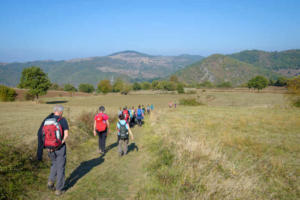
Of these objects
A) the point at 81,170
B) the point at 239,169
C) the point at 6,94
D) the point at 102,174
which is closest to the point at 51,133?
the point at 102,174

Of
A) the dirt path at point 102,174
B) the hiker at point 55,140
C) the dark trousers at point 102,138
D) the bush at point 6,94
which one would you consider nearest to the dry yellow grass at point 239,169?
the dirt path at point 102,174

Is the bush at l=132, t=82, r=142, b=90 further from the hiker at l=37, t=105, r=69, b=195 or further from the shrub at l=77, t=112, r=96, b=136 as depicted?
the hiker at l=37, t=105, r=69, b=195

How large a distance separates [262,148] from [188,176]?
691 centimetres

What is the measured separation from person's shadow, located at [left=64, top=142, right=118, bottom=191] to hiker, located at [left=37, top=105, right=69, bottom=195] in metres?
0.66

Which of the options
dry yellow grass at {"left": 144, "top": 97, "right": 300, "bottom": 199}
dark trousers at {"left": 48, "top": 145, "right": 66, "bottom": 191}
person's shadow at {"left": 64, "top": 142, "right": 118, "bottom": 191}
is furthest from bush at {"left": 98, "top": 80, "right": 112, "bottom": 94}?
dark trousers at {"left": 48, "top": 145, "right": 66, "bottom": 191}

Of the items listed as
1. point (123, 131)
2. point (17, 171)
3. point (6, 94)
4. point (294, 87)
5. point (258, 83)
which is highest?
point (258, 83)

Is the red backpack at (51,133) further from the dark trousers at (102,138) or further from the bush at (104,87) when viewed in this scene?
the bush at (104,87)

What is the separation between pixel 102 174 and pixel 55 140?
239 cm

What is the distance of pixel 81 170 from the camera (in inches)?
276

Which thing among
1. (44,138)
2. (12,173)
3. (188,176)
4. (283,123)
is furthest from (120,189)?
(283,123)

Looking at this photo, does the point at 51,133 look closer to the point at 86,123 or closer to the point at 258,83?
the point at 86,123

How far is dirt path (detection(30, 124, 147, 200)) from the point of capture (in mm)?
5312

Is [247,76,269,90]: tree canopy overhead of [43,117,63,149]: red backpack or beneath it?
overhead

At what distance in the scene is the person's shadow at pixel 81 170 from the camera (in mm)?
5922
